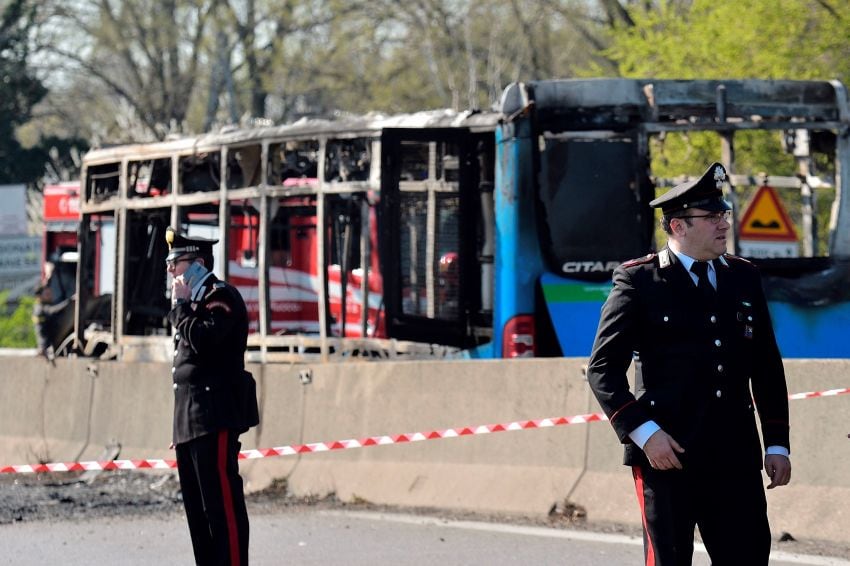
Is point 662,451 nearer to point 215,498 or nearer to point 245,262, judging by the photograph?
point 215,498

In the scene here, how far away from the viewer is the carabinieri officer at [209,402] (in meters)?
7.41

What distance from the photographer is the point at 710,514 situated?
17.7 ft

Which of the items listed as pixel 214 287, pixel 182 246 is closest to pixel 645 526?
pixel 214 287

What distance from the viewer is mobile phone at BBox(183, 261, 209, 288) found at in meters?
7.51

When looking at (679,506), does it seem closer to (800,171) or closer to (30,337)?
(800,171)

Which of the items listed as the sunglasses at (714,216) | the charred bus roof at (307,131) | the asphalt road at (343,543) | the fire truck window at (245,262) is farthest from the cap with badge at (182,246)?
the fire truck window at (245,262)

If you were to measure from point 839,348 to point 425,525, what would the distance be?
439 centimetres

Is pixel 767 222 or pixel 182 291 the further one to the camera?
pixel 767 222

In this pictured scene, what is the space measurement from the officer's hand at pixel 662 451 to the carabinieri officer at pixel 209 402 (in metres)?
2.62

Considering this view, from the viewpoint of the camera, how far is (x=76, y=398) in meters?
14.3

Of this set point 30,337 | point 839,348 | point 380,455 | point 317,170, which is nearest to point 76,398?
point 317,170

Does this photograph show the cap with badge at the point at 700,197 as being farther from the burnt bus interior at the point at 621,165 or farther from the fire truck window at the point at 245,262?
the fire truck window at the point at 245,262

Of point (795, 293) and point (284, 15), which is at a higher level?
point (284, 15)

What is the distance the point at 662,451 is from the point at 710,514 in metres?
0.28
